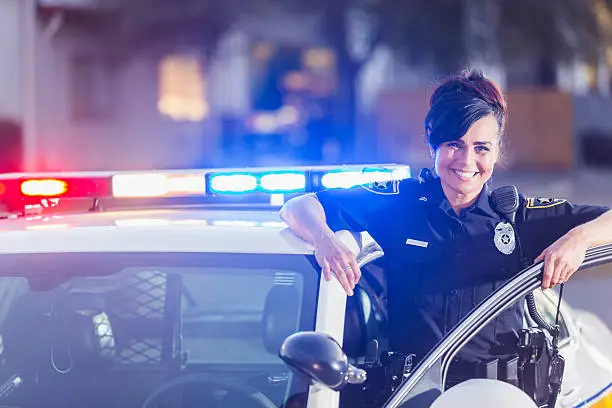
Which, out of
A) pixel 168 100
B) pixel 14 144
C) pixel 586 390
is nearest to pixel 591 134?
pixel 168 100

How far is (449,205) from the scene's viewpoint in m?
2.91

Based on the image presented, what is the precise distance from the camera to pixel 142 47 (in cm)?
2331

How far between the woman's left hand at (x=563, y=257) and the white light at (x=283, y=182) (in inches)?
29.0

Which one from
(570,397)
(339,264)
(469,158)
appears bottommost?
(570,397)

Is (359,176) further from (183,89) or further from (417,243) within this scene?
(183,89)

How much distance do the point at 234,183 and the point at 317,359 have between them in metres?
0.99

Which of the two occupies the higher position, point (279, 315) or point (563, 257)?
point (563, 257)

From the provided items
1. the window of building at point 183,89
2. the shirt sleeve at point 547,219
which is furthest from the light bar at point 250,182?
the window of building at point 183,89

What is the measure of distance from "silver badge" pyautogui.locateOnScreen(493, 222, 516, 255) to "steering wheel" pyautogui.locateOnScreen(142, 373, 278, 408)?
2.17ft

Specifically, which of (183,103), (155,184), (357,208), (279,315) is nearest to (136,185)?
(155,184)

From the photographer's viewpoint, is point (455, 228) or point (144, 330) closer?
point (455, 228)

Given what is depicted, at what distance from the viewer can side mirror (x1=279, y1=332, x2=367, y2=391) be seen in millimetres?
2191

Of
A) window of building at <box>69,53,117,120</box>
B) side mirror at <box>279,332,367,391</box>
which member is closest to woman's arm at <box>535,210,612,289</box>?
side mirror at <box>279,332,367,391</box>

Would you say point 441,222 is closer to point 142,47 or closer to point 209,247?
point 209,247
